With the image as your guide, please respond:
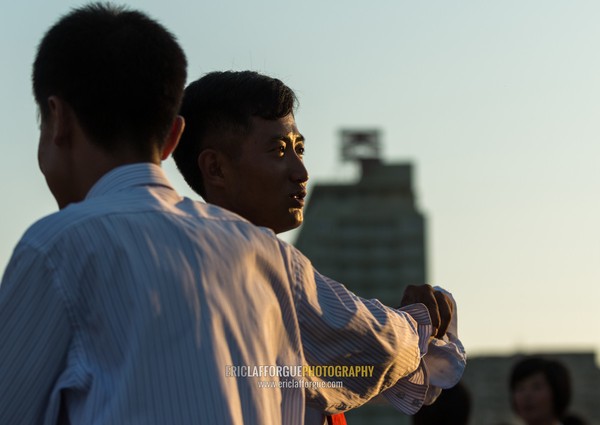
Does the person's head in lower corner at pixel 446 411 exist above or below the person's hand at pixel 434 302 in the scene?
below

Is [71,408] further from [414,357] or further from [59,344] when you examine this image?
[414,357]

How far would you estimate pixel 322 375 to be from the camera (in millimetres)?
3014

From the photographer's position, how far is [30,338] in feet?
8.34

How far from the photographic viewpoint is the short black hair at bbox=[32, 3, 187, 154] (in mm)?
2689

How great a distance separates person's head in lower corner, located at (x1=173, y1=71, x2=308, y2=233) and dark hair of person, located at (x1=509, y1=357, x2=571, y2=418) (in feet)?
10.1

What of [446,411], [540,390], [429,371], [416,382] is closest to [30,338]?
[416,382]

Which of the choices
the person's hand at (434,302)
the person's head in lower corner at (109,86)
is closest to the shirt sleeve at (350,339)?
the person's hand at (434,302)

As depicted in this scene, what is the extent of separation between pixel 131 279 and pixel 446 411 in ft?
13.3

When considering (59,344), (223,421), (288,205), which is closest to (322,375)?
(223,421)

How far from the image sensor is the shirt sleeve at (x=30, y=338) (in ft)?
8.31

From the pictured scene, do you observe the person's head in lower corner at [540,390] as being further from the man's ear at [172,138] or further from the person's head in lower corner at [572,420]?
the man's ear at [172,138]

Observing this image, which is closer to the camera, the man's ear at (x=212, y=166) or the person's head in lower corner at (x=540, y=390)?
the man's ear at (x=212, y=166)

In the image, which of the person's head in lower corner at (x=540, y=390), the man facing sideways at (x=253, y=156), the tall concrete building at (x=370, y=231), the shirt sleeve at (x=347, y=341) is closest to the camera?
the shirt sleeve at (x=347, y=341)

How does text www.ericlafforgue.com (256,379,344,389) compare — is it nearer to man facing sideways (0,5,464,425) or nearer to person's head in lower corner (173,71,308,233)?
man facing sideways (0,5,464,425)
